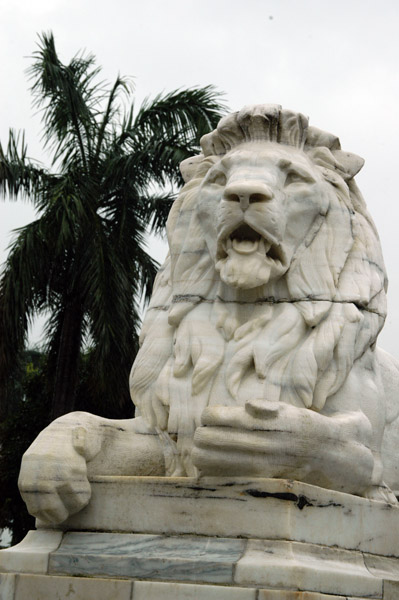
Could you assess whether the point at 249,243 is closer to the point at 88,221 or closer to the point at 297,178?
the point at 297,178

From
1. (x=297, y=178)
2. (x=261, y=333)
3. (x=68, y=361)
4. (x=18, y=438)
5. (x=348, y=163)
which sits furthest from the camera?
(x=18, y=438)

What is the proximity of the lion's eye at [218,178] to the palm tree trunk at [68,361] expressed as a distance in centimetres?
842

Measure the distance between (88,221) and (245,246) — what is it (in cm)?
898

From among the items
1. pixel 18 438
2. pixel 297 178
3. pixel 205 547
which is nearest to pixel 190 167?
pixel 297 178

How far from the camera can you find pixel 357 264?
5.29 metres

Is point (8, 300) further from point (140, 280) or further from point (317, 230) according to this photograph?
point (317, 230)

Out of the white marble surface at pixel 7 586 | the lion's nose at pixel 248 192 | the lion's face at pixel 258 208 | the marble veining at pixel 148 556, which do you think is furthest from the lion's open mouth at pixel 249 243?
the white marble surface at pixel 7 586

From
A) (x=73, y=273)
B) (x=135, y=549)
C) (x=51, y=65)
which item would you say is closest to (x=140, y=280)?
(x=73, y=273)

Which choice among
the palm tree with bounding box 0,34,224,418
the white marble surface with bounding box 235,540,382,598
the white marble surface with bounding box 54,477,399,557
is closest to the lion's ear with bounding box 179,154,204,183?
the white marble surface with bounding box 54,477,399,557

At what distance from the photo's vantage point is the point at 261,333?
5023mm

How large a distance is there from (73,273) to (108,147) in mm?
1981

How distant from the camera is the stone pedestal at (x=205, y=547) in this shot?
169 inches

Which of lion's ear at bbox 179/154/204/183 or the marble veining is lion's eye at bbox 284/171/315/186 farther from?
the marble veining

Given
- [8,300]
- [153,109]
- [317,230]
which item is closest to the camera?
[317,230]
